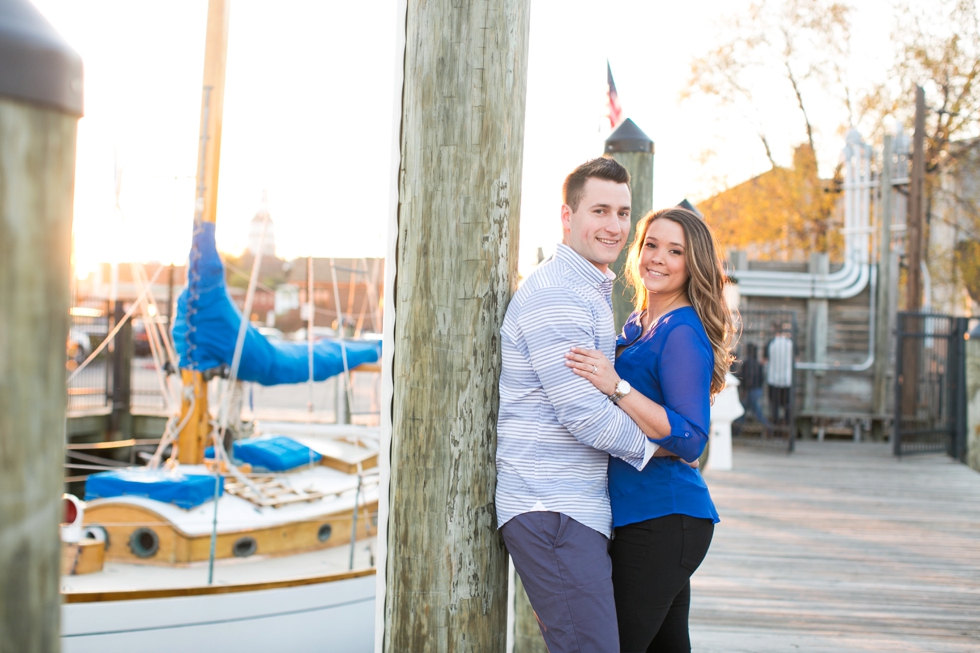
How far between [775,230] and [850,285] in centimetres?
789

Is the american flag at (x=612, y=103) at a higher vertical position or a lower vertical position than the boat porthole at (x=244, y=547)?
higher

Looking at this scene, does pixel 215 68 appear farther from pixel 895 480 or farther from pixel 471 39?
pixel 895 480

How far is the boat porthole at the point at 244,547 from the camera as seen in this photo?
630cm

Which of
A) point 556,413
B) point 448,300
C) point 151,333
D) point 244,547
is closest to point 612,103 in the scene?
point 448,300

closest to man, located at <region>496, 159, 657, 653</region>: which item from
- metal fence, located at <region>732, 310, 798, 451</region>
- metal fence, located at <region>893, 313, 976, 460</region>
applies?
metal fence, located at <region>893, 313, 976, 460</region>

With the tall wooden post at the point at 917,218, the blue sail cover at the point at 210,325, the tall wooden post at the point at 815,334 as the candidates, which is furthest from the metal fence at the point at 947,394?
the blue sail cover at the point at 210,325

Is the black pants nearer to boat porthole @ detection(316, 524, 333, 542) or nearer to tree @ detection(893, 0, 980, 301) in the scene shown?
→ boat porthole @ detection(316, 524, 333, 542)

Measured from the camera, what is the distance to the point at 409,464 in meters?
2.09

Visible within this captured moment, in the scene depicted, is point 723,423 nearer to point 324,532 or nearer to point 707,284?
point 324,532

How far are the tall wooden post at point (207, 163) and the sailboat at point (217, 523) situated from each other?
0.01 m

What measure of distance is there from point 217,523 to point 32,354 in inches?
224

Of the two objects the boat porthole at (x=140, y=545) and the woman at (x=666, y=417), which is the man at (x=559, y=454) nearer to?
the woman at (x=666, y=417)

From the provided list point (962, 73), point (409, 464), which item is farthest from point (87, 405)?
point (962, 73)

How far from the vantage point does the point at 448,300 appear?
2.06 m
